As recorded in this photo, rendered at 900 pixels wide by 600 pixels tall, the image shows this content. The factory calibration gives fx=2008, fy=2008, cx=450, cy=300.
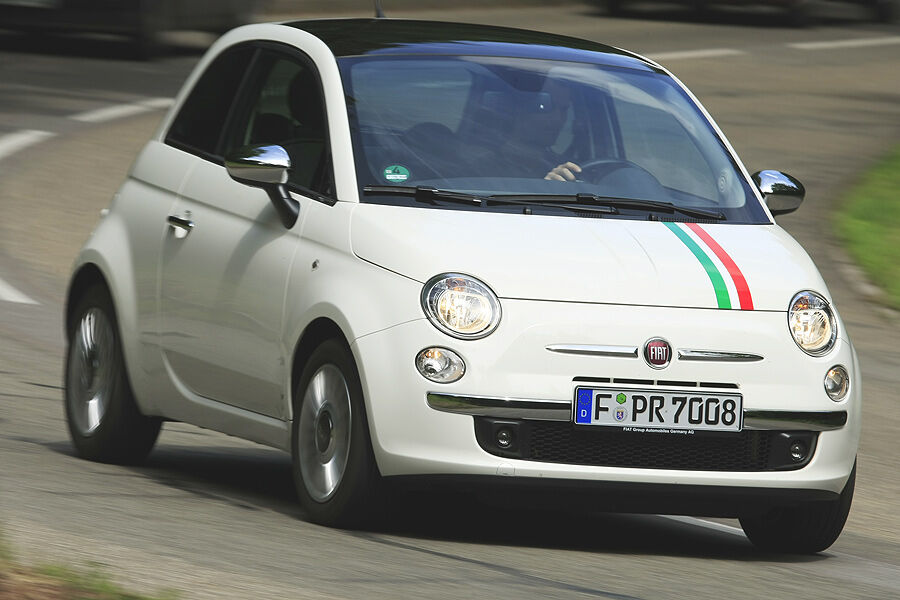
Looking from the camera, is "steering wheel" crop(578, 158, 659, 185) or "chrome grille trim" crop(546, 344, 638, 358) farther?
"steering wheel" crop(578, 158, 659, 185)

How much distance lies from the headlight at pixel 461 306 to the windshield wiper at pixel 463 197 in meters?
0.57

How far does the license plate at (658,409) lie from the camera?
6008 mm

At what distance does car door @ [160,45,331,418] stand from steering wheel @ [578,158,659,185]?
0.90 m

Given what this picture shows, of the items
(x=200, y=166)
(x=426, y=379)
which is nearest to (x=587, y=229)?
(x=426, y=379)

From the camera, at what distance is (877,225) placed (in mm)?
16062

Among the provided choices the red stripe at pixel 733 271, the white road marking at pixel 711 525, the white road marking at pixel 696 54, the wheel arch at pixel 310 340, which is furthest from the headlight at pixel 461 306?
the white road marking at pixel 696 54

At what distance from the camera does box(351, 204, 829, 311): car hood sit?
20.0 feet

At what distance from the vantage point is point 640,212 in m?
6.74

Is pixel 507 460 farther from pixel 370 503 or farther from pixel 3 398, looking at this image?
pixel 3 398

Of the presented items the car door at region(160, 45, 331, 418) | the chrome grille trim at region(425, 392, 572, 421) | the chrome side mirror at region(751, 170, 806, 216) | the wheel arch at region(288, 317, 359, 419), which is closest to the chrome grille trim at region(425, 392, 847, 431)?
the chrome grille trim at region(425, 392, 572, 421)

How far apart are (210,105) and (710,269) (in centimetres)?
232

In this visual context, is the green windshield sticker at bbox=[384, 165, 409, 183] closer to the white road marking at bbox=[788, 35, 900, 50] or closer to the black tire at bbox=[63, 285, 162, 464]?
the black tire at bbox=[63, 285, 162, 464]

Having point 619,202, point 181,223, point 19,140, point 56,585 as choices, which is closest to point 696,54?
point 19,140

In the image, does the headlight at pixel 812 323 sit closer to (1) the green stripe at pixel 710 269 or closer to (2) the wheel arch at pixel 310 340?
(1) the green stripe at pixel 710 269
